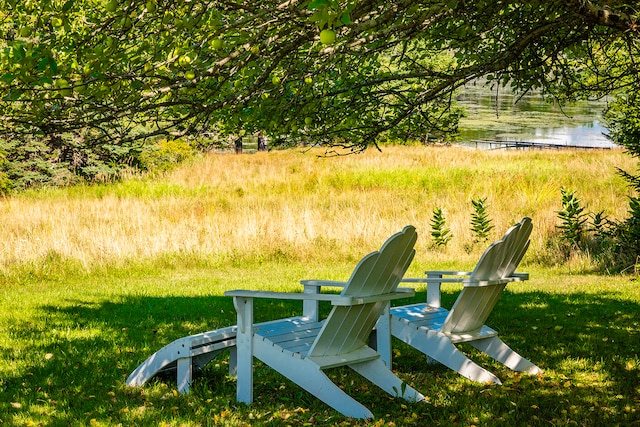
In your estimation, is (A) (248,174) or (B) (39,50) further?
(A) (248,174)

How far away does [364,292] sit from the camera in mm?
4172

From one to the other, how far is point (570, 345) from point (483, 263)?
1.80 metres

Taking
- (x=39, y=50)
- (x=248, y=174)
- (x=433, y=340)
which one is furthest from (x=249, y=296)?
(x=248, y=174)

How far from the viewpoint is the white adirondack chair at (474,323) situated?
15.7ft

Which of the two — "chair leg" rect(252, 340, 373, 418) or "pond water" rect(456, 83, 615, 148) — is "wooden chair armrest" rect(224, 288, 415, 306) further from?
"pond water" rect(456, 83, 615, 148)

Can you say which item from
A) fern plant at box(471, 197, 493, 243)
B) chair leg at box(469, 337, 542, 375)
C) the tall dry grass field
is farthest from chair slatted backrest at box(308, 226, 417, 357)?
fern plant at box(471, 197, 493, 243)

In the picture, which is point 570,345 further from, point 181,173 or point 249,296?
point 181,173

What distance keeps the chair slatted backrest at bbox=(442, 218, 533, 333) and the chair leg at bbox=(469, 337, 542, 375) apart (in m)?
0.14

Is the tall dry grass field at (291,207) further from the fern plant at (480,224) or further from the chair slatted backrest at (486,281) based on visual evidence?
the chair slatted backrest at (486,281)

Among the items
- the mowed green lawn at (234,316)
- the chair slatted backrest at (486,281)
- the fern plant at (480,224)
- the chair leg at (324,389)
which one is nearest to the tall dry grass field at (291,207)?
the mowed green lawn at (234,316)

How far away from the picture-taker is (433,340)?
490 centimetres

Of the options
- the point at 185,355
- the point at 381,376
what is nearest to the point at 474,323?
the point at 381,376

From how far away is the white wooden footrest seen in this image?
15.1 feet

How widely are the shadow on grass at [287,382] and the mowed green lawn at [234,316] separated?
0.05ft
